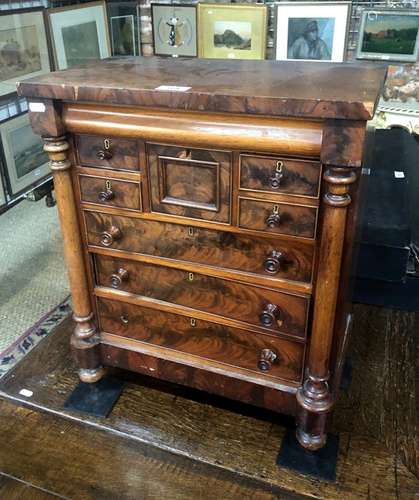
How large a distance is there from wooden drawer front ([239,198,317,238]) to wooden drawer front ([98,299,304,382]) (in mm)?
283

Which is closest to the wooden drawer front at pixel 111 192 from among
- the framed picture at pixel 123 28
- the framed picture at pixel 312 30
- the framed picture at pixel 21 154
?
the framed picture at pixel 21 154

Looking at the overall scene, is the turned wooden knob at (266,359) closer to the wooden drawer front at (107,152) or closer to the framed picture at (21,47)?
the wooden drawer front at (107,152)

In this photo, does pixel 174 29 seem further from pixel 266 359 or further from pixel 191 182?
pixel 266 359

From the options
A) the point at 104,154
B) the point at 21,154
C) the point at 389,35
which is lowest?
the point at 21,154

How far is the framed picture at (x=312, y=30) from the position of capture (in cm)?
221

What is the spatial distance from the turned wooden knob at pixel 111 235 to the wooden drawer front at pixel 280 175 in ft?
1.17

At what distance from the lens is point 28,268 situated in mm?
2072

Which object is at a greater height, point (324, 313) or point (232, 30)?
point (232, 30)

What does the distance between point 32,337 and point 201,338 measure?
667mm

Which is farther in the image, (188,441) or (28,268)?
(28,268)

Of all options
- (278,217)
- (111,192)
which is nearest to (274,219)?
(278,217)

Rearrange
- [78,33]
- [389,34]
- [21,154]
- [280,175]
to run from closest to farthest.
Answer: [280,175] → [21,154] → [78,33] → [389,34]

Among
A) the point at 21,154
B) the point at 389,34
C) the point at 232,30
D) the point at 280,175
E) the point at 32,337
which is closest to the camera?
the point at 280,175

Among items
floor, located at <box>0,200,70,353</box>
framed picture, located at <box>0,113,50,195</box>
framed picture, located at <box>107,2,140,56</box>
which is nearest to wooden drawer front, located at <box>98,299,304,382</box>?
floor, located at <box>0,200,70,353</box>
